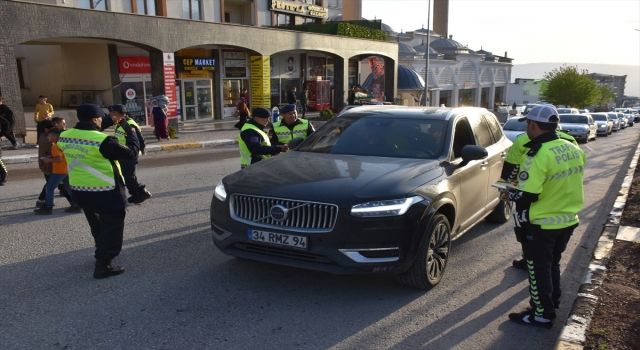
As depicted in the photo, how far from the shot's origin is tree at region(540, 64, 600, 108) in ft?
247

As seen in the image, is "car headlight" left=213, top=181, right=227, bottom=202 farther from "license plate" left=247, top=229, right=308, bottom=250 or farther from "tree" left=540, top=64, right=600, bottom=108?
"tree" left=540, top=64, right=600, bottom=108

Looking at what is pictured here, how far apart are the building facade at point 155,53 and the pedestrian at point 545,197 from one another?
15.6 m

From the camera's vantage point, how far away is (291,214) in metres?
4.34

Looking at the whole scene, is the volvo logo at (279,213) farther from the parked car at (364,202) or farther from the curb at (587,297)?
the curb at (587,297)

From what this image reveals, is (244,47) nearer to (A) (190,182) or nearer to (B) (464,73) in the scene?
(A) (190,182)

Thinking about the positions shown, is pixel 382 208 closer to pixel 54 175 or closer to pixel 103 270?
pixel 103 270

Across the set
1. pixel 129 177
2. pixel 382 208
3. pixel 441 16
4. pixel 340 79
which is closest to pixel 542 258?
pixel 382 208

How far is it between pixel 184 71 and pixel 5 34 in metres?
10.5

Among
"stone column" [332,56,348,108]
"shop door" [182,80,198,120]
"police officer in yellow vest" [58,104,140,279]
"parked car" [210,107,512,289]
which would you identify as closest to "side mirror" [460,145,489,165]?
"parked car" [210,107,512,289]

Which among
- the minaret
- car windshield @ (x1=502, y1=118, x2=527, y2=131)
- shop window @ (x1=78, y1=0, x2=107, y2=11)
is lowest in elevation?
car windshield @ (x1=502, y1=118, x2=527, y2=131)

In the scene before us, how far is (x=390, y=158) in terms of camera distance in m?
5.27

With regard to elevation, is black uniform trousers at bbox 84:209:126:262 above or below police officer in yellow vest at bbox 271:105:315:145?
below

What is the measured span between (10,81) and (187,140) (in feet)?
18.7

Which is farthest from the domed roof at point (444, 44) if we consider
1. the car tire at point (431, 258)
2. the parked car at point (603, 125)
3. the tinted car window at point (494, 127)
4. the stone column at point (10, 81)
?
the car tire at point (431, 258)
